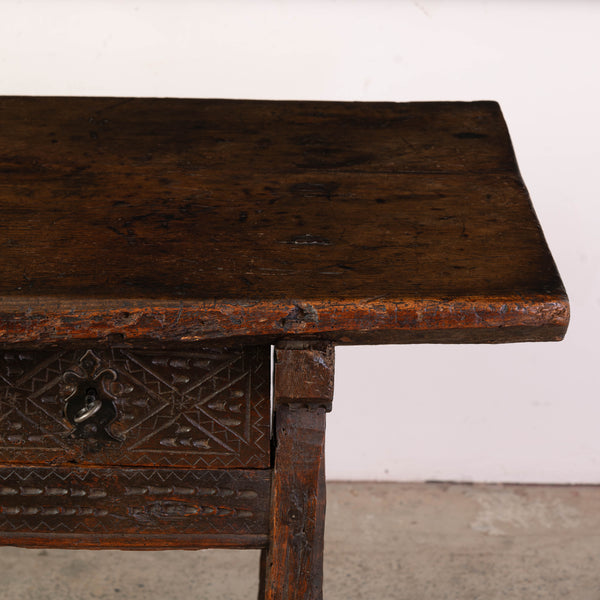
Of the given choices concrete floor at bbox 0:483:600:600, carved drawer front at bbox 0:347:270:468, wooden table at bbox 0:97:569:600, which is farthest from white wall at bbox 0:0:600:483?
carved drawer front at bbox 0:347:270:468

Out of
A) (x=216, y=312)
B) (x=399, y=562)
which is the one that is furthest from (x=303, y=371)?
(x=399, y=562)

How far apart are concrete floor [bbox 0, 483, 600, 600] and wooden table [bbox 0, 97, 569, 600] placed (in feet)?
2.41

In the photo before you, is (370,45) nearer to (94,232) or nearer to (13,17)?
(13,17)

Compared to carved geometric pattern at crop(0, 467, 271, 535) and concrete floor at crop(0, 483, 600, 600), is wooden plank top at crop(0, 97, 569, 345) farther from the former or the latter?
concrete floor at crop(0, 483, 600, 600)

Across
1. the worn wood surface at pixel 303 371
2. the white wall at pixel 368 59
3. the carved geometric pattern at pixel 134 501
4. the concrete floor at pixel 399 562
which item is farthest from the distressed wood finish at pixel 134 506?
the white wall at pixel 368 59

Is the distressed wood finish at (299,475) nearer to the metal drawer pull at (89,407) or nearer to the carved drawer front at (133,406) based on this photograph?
the carved drawer front at (133,406)

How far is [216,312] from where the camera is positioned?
90cm

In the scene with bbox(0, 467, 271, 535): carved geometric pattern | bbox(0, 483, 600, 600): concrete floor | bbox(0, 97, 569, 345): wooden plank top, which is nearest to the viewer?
bbox(0, 97, 569, 345): wooden plank top

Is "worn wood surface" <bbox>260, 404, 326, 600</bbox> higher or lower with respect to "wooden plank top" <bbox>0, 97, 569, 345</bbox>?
lower

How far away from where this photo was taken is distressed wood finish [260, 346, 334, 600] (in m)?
0.96

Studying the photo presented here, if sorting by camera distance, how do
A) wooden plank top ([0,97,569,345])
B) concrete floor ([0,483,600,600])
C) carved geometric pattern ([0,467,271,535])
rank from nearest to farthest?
wooden plank top ([0,97,569,345])
carved geometric pattern ([0,467,271,535])
concrete floor ([0,483,600,600])

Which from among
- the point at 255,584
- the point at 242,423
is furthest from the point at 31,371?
the point at 255,584

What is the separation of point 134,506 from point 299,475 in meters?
0.19

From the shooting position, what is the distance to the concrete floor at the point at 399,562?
174 cm
